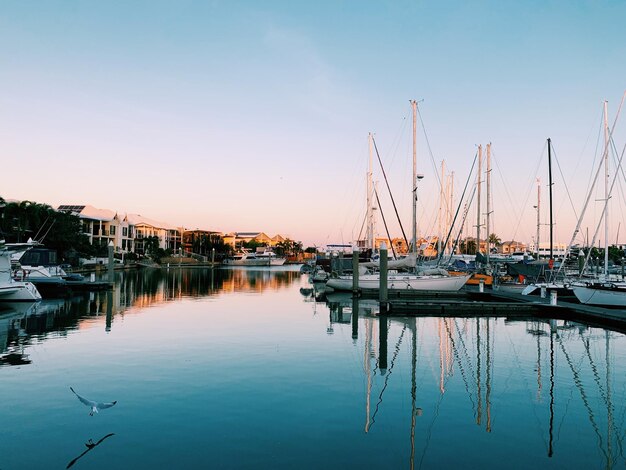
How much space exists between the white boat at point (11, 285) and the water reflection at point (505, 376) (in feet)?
67.7

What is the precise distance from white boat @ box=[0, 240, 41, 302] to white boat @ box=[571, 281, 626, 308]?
3429cm

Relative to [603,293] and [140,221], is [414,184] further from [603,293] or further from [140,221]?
[140,221]

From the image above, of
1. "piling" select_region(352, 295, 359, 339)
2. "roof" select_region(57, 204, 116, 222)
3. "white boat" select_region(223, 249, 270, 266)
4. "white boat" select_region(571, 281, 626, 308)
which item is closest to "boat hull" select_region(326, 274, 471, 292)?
"piling" select_region(352, 295, 359, 339)

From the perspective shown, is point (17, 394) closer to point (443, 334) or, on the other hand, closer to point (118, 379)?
point (118, 379)

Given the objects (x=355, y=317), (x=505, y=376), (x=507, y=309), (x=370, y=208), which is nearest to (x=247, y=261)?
(x=370, y=208)

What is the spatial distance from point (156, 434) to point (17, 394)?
194 inches

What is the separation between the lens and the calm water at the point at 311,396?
29.6 feet

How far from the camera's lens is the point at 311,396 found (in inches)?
506

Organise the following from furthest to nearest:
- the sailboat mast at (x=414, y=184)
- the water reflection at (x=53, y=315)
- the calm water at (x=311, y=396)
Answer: the sailboat mast at (x=414, y=184)
the water reflection at (x=53, y=315)
the calm water at (x=311, y=396)

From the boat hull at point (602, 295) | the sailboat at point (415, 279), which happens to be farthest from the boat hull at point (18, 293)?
the boat hull at point (602, 295)

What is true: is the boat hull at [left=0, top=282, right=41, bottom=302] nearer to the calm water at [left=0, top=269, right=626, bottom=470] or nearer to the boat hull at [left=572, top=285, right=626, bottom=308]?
the calm water at [left=0, top=269, right=626, bottom=470]

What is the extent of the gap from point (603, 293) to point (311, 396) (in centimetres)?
2321

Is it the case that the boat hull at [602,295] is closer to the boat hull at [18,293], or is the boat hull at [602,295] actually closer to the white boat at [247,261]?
the boat hull at [18,293]

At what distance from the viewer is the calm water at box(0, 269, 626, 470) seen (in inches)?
355
